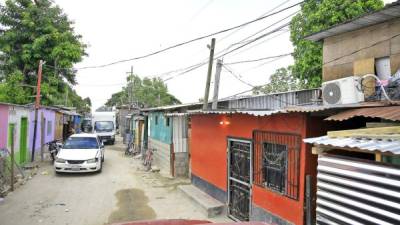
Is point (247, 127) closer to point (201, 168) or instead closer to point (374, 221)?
point (201, 168)

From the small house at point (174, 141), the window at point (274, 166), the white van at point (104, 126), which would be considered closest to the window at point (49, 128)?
the white van at point (104, 126)

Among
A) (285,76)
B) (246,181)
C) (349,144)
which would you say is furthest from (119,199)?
(285,76)

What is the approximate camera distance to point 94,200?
1144 cm

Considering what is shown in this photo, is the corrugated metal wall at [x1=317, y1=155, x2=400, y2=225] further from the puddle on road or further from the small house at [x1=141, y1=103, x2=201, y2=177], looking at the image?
the small house at [x1=141, y1=103, x2=201, y2=177]

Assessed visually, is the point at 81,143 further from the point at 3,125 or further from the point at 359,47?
the point at 359,47

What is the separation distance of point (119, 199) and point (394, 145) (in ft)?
29.9

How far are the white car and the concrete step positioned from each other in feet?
17.5

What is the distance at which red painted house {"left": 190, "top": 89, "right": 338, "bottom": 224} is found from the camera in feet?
22.2

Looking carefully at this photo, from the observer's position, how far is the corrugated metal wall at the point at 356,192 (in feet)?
13.9

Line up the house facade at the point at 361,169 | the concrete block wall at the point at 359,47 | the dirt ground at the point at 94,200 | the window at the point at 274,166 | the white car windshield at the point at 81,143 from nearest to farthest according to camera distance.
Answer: the house facade at the point at 361,169 < the window at the point at 274,166 < the dirt ground at the point at 94,200 < the concrete block wall at the point at 359,47 < the white car windshield at the point at 81,143

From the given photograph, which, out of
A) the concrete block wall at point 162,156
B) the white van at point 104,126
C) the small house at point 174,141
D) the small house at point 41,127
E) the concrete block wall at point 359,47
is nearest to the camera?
the concrete block wall at point 359,47

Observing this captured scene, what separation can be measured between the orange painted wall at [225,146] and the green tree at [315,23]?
6.84 m

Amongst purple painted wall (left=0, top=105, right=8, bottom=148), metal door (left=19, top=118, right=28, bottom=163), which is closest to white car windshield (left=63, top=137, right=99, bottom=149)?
purple painted wall (left=0, top=105, right=8, bottom=148)

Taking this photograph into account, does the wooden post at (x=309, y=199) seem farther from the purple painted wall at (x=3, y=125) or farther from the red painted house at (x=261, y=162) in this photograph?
the purple painted wall at (x=3, y=125)
